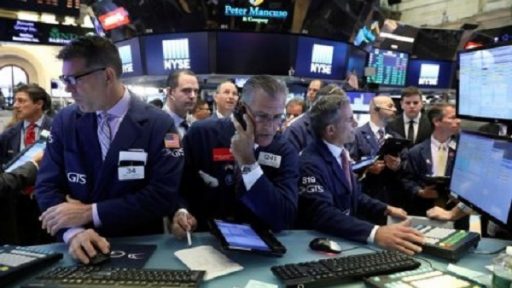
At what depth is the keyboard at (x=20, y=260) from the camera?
128 cm

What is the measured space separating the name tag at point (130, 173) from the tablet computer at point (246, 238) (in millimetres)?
328

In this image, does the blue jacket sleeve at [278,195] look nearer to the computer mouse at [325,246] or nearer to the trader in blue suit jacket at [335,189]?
the trader in blue suit jacket at [335,189]

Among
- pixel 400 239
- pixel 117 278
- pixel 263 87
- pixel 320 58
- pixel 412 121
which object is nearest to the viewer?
pixel 117 278

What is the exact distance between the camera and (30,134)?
3.66 metres

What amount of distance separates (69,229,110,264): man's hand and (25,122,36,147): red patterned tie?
2499 mm

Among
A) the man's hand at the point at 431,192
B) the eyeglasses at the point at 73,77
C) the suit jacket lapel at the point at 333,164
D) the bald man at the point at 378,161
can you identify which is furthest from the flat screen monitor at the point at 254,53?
the eyeglasses at the point at 73,77

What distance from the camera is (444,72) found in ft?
31.0

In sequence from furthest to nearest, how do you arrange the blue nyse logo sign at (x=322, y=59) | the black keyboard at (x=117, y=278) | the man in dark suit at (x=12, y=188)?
the blue nyse logo sign at (x=322, y=59)
the man in dark suit at (x=12, y=188)
the black keyboard at (x=117, y=278)

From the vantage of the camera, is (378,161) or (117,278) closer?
(117,278)

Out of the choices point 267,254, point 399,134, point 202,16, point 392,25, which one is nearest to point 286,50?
point 202,16

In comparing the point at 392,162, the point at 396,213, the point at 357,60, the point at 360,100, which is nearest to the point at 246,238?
the point at 396,213

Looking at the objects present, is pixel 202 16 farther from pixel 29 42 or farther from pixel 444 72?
pixel 444 72

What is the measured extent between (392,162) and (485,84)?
1.56m

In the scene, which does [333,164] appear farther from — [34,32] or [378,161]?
[34,32]
